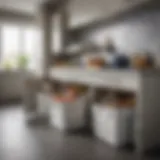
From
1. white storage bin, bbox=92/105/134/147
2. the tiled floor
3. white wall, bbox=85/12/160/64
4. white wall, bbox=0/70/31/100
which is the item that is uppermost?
white wall, bbox=85/12/160/64

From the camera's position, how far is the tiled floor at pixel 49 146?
6.39 feet

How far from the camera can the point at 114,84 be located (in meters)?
2.31

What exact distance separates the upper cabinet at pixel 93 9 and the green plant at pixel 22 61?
1.65 meters

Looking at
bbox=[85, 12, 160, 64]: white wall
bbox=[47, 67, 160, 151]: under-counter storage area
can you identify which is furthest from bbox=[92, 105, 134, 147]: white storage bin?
bbox=[85, 12, 160, 64]: white wall

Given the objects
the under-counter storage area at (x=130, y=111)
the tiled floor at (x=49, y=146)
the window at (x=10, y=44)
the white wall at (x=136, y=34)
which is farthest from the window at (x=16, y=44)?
the under-counter storage area at (x=130, y=111)

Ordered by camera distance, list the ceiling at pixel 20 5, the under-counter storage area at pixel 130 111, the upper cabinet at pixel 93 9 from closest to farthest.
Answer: the under-counter storage area at pixel 130 111 < the upper cabinet at pixel 93 9 < the ceiling at pixel 20 5

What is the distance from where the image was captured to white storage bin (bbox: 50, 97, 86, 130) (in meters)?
2.58

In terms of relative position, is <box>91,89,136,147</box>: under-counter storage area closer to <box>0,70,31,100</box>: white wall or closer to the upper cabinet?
the upper cabinet

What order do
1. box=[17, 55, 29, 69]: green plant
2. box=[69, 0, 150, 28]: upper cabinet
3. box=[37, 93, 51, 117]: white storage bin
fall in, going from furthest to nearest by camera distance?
box=[17, 55, 29, 69]: green plant
box=[37, 93, 51, 117]: white storage bin
box=[69, 0, 150, 28]: upper cabinet

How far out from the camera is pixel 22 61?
476 centimetres

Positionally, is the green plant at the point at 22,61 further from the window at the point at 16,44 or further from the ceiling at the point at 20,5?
the ceiling at the point at 20,5

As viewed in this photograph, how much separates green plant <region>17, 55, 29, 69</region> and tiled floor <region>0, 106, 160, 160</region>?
206 centimetres

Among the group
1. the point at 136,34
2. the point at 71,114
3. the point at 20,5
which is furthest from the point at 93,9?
the point at 20,5

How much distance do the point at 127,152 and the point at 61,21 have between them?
2.05 m
